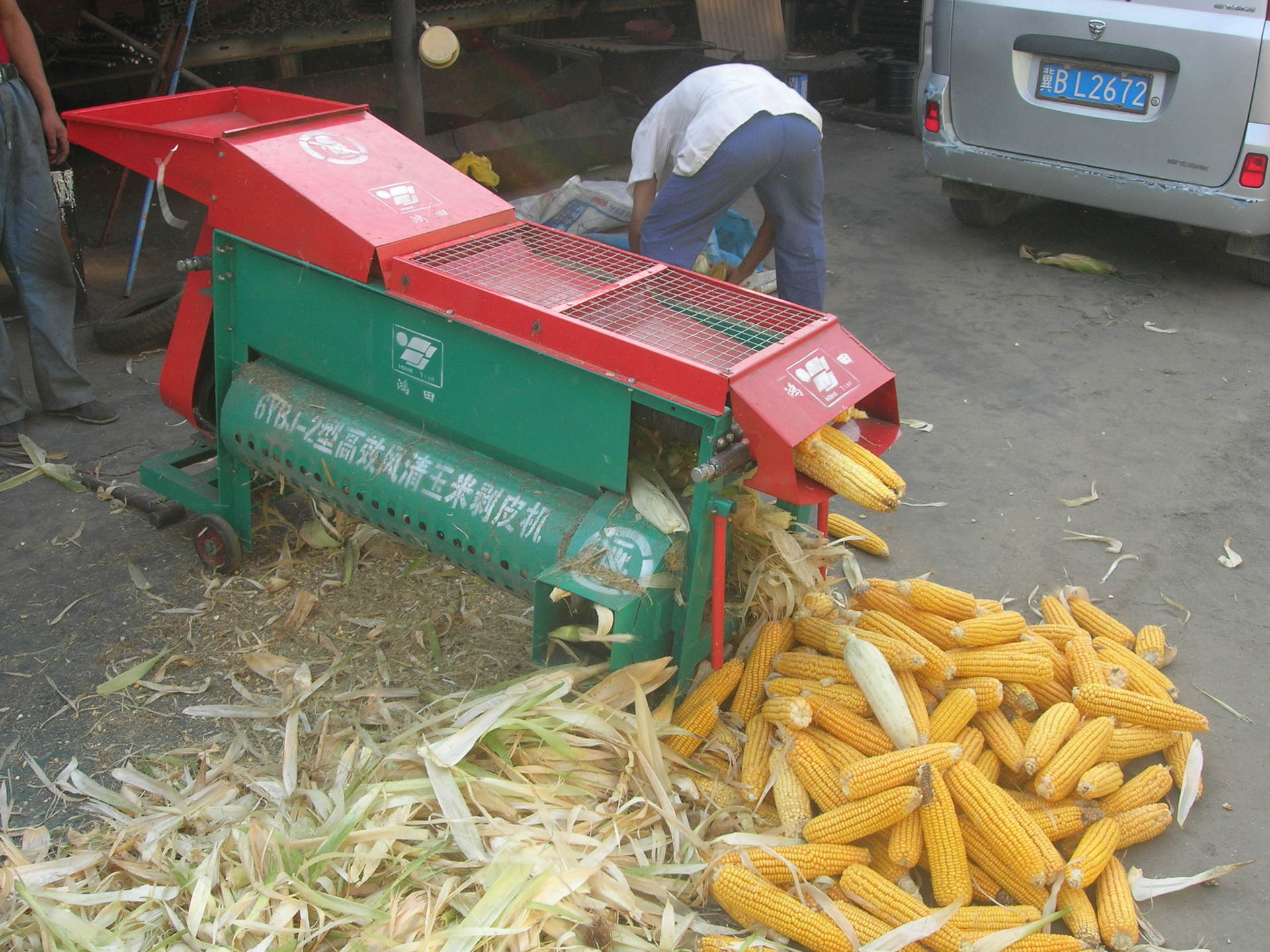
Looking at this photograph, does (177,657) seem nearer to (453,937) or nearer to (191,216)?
(453,937)

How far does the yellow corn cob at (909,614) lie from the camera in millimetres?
3809

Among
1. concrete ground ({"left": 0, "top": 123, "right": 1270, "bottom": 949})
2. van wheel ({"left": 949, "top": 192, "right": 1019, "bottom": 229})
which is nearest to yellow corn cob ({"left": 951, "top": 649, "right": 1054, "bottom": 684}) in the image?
concrete ground ({"left": 0, "top": 123, "right": 1270, "bottom": 949})

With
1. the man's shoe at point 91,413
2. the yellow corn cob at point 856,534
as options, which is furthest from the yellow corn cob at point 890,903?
the man's shoe at point 91,413

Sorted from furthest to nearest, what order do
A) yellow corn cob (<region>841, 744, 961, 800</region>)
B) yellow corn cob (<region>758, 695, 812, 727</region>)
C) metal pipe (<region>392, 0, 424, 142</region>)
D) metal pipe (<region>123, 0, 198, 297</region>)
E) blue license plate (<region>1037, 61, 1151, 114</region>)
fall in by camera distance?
metal pipe (<region>392, 0, 424, 142</region>)
blue license plate (<region>1037, 61, 1151, 114</region>)
metal pipe (<region>123, 0, 198, 297</region>)
yellow corn cob (<region>758, 695, 812, 727</region>)
yellow corn cob (<region>841, 744, 961, 800</region>)

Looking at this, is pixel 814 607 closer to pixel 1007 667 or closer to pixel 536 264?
pixel 1007 667

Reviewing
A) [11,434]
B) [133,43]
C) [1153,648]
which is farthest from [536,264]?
[133,43]

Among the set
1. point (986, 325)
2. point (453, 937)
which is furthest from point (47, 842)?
point (986, 325)

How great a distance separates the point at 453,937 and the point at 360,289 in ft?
6.64

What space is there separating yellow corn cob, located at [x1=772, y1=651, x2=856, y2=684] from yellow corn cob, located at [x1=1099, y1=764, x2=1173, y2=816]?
2.70ft

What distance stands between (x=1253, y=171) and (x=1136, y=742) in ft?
15.1

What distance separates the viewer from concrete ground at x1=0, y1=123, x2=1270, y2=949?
3.79 metres

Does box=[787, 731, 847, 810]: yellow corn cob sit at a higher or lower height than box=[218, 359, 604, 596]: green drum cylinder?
lower

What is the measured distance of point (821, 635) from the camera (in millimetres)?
3732

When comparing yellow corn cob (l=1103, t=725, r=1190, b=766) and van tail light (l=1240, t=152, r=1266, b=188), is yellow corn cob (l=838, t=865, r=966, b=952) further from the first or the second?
van tail light (l=1240, t=152, r=1266, b=188)
